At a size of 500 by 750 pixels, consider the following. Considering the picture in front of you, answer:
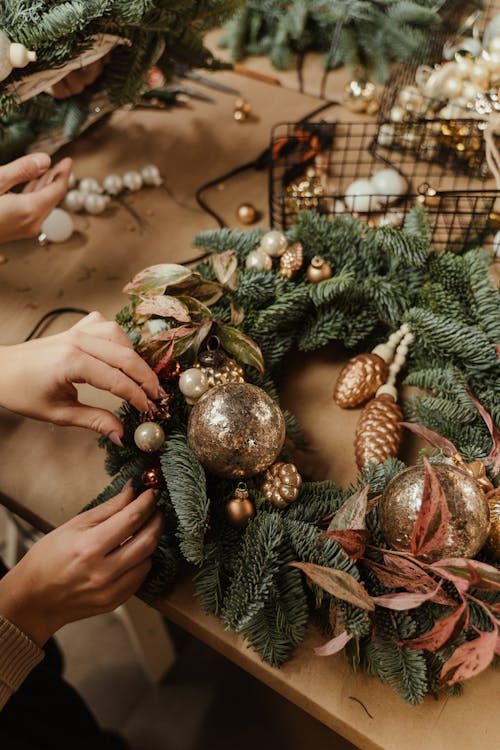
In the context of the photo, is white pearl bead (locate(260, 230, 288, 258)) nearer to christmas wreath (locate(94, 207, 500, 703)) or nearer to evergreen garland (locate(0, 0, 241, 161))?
christmas wreath (locate(94, 207, 500, 703))

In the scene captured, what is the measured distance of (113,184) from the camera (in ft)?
3.51

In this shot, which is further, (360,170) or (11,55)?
(360,170)

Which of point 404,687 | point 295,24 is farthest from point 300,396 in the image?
point 295,24

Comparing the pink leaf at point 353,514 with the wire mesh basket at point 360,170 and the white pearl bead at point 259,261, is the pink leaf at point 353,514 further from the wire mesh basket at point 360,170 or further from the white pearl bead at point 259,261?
the wire mesh basket at point 360,170

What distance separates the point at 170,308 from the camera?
68 cm

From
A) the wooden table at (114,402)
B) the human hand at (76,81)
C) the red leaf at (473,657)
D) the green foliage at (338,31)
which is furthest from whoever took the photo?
the green foliage at (338,31)

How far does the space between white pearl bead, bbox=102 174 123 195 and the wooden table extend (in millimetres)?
36

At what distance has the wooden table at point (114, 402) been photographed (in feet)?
1.86

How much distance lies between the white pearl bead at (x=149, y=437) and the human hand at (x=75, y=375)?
2cm

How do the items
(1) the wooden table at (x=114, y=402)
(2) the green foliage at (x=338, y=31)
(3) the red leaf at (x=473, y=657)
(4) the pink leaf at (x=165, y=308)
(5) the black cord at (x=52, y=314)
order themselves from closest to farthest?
(3) the red leaf at (x=473, y=657) → (1) the wooden table at (x=114, y=402) → (4) the pink leaf at (x=165, y=308) → (5) the black cord at (x=52, y=314) → (2) the green foliage at (x=338, y=31)

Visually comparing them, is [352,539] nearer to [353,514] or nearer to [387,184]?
[353,514]

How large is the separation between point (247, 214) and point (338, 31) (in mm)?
511

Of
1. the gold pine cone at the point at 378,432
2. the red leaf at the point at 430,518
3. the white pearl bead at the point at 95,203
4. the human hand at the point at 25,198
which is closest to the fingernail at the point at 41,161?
the human hand at the point at 25,198

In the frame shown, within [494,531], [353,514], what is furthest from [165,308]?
[494,531]
